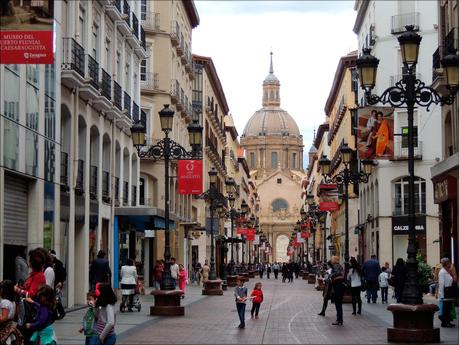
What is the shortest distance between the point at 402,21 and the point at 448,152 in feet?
76.1

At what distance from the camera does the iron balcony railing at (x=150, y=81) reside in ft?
176

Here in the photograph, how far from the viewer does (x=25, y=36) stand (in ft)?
47.8

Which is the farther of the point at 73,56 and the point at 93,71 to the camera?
the point at 93,71

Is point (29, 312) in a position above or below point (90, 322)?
above

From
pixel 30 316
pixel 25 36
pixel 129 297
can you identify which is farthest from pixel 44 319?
pixel 129 297

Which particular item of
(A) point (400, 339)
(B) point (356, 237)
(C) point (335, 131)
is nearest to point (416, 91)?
(A) point (400, 339)

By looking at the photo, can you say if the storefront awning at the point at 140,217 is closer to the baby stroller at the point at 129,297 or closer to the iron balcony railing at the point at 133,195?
the iron balcony railing at the point at 133,195

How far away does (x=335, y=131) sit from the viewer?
9219cm

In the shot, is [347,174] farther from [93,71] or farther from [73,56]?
[73,56]

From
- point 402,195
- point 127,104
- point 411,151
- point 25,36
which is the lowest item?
point 411,151

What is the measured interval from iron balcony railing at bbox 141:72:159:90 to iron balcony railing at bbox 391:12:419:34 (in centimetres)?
1341

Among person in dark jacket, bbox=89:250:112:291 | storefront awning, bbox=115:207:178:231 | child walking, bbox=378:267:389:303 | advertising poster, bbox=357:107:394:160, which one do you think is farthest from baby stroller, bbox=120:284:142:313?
child walking, bbox=378:267:389:303

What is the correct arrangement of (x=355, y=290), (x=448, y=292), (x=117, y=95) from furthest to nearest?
1. (x=117, y=95)
2. (x=355, y=290)
3. (x=448, y=292)

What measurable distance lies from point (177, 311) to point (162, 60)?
94.3 ft
